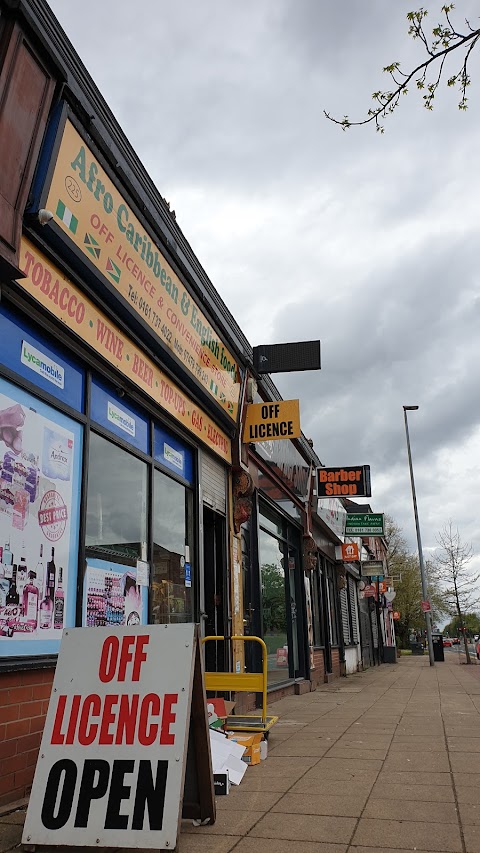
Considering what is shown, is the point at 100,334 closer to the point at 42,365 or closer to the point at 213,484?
the point at 42,365

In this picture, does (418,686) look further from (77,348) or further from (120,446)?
(77,348)

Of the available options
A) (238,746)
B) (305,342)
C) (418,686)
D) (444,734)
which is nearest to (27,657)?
(238,746)

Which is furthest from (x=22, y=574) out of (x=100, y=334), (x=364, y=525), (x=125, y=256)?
(x=364, y=525)

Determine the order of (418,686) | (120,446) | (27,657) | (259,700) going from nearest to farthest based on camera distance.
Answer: (27,657) → (120,446) → (259,700) → (418,686)

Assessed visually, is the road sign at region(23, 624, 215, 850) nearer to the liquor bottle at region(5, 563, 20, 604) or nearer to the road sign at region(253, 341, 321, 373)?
the liquor bottle at region(5, 563, 20, 604)

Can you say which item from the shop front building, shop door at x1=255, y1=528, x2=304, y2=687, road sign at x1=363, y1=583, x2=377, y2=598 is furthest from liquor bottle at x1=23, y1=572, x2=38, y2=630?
road sign at x1=363, y1=583, x2=377, y2=598

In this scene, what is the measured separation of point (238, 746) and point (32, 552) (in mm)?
2423

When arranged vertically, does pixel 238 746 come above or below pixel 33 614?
below

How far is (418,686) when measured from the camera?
15625mm

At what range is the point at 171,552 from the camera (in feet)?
25.9

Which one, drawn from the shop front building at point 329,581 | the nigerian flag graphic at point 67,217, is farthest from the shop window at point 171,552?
the shop front building at point 329,581

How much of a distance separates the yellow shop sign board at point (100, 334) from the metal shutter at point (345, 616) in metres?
14.7

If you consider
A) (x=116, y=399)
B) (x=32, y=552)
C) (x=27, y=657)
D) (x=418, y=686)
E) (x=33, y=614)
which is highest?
(x=116, y=399)

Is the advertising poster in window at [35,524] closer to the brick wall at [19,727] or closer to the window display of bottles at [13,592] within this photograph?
the window display of bottles at [13,592]
